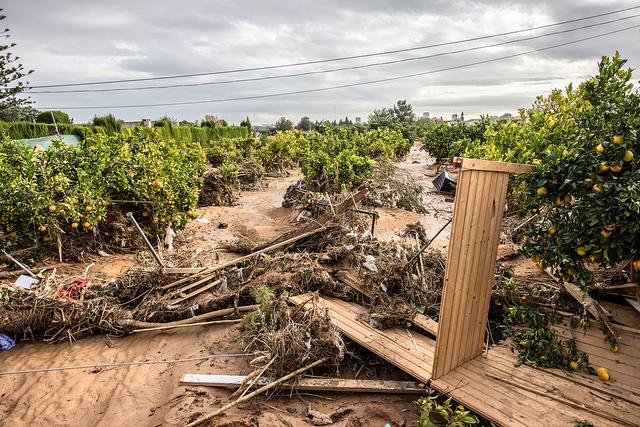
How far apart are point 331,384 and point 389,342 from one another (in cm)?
82

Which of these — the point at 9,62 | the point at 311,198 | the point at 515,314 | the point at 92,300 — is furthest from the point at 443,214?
the point at 9,62

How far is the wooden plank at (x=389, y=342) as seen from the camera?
3611 millimetres

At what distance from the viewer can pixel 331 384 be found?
145 inches

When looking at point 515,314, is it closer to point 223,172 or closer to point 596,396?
point 596,396

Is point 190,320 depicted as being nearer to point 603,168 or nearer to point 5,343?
point 5,343

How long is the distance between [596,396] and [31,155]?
8.39 m

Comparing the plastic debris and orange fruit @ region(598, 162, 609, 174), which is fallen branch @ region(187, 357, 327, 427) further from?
the plastic debris

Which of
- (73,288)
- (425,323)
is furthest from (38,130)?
(425,323)

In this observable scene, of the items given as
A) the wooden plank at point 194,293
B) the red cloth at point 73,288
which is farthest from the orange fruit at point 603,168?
the red cloth at point 73,288

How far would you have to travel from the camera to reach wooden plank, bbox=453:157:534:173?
2.84m

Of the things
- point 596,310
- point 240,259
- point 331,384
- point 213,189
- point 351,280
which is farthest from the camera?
point 213,189

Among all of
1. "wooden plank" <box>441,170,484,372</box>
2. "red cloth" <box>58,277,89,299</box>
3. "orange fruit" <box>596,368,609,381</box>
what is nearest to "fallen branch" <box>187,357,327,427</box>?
"wooden plank" <box>441,170,484,372</box>

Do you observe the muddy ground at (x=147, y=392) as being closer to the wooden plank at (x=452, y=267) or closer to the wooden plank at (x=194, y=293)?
the wooden plank at (x=194, y=293)

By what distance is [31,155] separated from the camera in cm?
617
